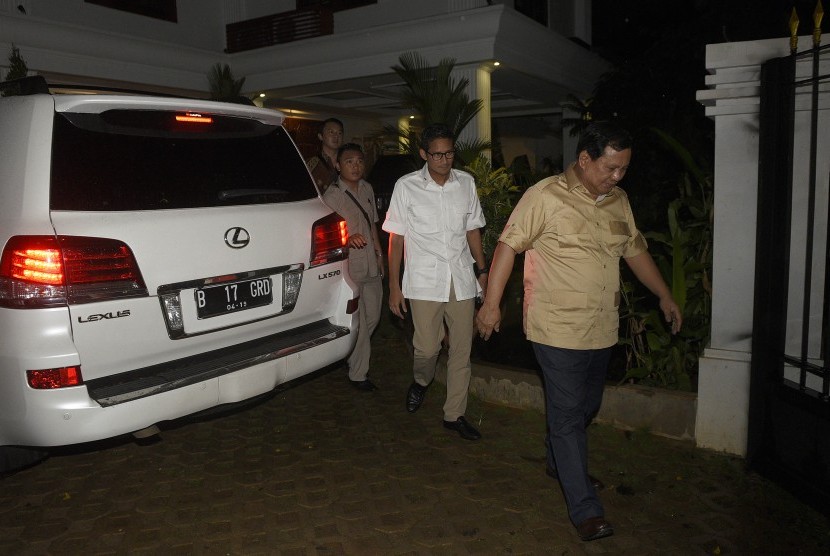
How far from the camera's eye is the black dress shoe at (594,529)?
9.77 feet

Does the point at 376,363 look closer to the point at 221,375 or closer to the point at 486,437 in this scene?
the point at 486,437

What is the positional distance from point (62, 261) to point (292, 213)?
1243 mm

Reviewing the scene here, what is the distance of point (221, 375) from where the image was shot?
3.23 m

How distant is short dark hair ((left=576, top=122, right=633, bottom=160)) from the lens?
2.90 m

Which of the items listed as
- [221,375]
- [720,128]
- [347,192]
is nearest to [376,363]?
[347,192]

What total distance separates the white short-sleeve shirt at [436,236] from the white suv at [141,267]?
2.08 feet

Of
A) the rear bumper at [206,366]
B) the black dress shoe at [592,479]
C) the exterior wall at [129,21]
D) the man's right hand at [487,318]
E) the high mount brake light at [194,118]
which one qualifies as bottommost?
the black dress shoe at [592,479]

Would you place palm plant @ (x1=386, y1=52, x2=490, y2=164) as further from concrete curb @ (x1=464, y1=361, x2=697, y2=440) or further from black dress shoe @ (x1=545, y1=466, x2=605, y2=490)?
black dress shoe @ (x1=545, y1=466, x2=605, y2=490)

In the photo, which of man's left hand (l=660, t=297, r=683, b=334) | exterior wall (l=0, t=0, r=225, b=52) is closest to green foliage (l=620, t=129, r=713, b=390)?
man's left hand (l=660, t=297, r=683, b=334)

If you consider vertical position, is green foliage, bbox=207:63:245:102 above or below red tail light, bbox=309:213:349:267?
above

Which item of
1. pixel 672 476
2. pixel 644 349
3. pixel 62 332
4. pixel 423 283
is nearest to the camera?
pixel 62 332

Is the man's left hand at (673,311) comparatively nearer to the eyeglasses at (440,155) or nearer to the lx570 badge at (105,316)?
the eyeglasses at (440,155)

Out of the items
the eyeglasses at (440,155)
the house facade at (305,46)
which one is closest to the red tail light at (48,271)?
the eyeglasses at (440,155)

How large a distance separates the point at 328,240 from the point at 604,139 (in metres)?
1.69
